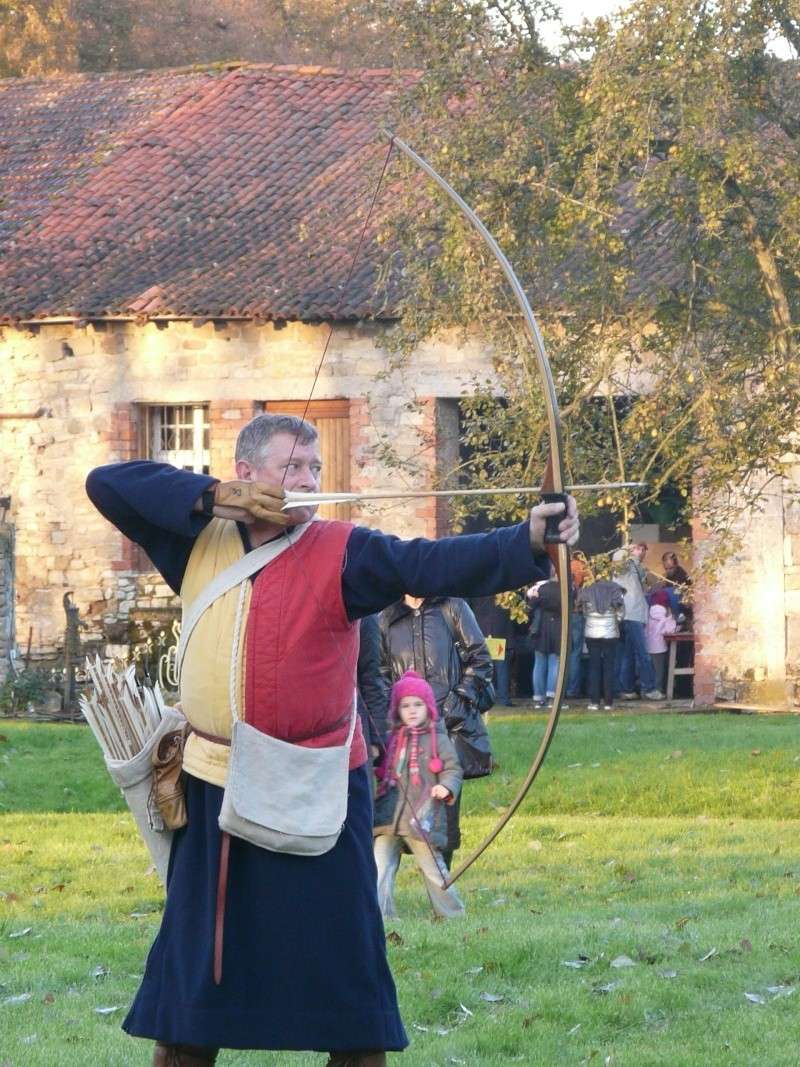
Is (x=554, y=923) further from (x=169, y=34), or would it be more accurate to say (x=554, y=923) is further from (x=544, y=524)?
(x=169, y=34)

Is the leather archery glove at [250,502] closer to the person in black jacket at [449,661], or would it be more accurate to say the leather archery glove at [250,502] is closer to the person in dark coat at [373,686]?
the person in dark coat at [373,686]

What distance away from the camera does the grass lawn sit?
216 inches

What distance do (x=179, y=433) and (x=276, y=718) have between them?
17.5 meters

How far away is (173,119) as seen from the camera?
2366 cm

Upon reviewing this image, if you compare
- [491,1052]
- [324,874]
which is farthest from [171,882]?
[491,1052]

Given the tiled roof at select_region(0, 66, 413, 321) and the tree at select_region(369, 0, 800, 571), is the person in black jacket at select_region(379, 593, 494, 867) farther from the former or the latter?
the tiled roof at select_region(0, 66, 413, 321)

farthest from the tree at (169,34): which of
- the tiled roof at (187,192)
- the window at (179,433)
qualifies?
the window at (179,433)

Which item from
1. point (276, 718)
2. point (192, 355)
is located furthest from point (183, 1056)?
point (192, 355)

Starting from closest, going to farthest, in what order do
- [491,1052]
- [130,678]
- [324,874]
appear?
[324,874], [130,678], [491,1052]

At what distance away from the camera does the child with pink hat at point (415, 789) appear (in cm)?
774

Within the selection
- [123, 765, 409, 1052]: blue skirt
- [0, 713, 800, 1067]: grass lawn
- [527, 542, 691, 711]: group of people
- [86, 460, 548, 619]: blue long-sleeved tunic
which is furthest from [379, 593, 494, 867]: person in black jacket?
[527, 542, 691, 711]: group of people

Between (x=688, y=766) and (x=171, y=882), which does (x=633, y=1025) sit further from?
(x=688, y=766)

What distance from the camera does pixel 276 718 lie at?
13.8 ft

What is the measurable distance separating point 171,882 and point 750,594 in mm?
15389
